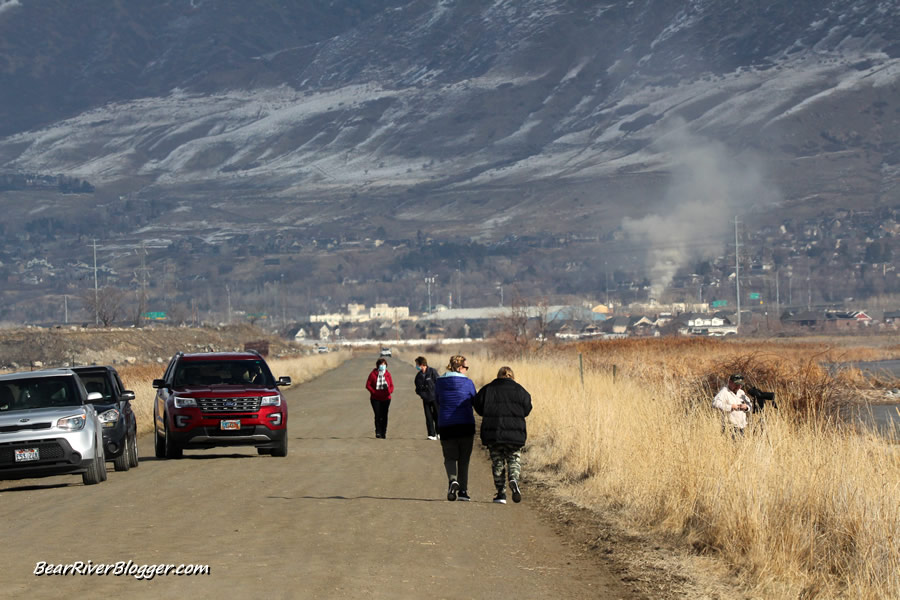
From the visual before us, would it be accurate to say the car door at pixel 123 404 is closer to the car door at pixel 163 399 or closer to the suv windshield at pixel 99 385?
the suv windshield at pixel 99 385

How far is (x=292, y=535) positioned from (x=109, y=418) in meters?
8.84

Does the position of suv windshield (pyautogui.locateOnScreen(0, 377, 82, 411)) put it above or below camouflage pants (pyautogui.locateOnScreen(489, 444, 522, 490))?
above

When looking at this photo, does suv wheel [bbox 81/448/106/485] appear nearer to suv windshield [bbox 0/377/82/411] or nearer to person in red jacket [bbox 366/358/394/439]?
suv windshield [bbox 0/377/82/411]

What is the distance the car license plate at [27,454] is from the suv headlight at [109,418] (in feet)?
9.03

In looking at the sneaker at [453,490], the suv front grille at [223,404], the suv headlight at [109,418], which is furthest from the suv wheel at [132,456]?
the sneaker at [453,490]

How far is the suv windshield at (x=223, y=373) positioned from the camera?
25.1m

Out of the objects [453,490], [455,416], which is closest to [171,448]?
[453,490]

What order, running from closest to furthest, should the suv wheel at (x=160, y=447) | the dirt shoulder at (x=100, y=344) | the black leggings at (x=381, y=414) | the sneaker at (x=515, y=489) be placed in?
1. the sneaker at (x=515, y=489)
2. the suv wheel at (x=160, y=447)
3. the black leggings at (x=381, y=414)
4. the dirt shoulder at (x=100, y=344)

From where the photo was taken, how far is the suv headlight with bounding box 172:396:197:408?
78.4ft

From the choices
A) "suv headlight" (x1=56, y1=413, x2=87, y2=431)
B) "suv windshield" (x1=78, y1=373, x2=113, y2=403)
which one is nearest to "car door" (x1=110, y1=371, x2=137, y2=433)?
"suv windshield" (x1=78, y1=373, x2=113, y2=403)

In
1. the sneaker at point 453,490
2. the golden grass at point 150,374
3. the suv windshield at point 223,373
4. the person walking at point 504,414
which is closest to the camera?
the person walking at point 504,414

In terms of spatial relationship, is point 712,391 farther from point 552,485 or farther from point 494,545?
point 494,545

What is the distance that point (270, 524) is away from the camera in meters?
15.1

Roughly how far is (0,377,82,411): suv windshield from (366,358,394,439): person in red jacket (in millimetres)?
8284
